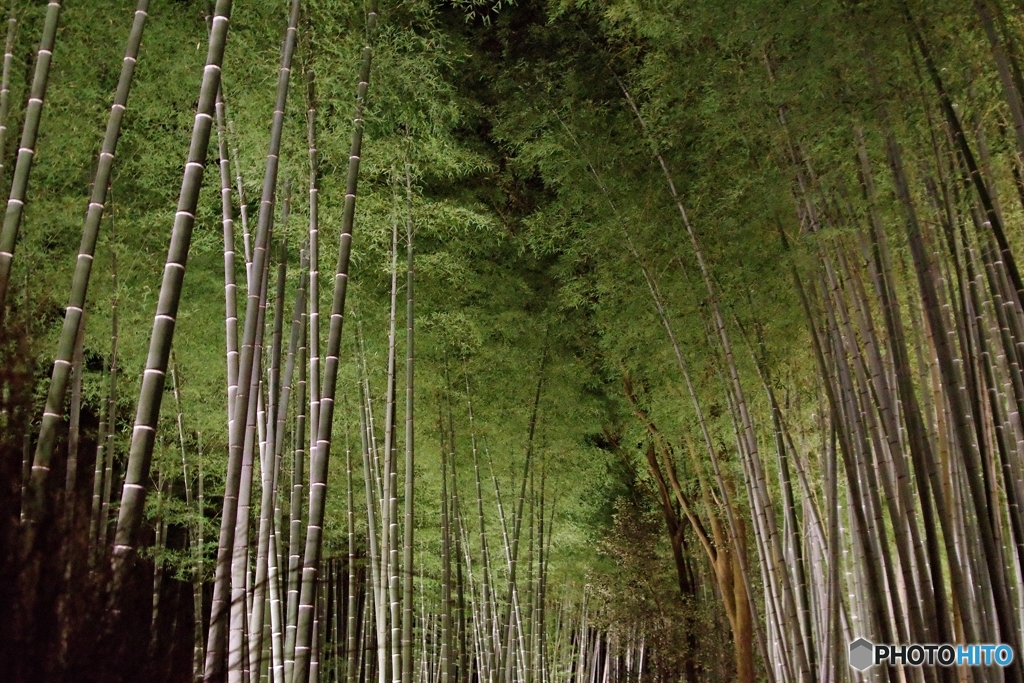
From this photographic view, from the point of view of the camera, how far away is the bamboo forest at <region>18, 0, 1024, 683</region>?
2.83m

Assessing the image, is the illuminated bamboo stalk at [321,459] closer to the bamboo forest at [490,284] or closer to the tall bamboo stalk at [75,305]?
the bamboo forest at [490,284]

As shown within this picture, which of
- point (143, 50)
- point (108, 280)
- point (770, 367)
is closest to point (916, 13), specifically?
point (770, 367)

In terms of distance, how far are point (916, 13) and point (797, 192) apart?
104 cm

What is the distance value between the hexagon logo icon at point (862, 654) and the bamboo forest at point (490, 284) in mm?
35

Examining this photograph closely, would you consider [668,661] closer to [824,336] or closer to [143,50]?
[824,336]

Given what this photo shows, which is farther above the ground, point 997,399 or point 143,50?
point 143,50

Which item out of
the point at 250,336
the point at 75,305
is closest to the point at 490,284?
the point at 250,336

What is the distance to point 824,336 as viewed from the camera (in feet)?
14.5

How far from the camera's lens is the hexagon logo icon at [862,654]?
3941 mm

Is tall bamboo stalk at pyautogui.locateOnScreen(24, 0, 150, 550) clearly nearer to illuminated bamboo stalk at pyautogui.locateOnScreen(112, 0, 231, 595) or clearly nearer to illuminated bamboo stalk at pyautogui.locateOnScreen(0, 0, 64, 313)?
illuminated bamboo stalk at pyautogui.locateOnScreen(0, 0, 64, 313)

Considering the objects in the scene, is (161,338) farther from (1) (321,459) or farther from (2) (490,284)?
(2) (490,284)

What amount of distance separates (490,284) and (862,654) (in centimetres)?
418

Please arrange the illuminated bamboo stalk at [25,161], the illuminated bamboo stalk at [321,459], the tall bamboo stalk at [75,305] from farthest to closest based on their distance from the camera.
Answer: the illuminated bamboo stalk at [321,459] → the illuminated bamboo stalk at [25,161] → the tall bamboo stalk at [75,305]

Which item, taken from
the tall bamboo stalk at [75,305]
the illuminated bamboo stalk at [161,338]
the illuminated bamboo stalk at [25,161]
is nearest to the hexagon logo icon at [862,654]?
the illuminated bamboo stalk at [161,338]
